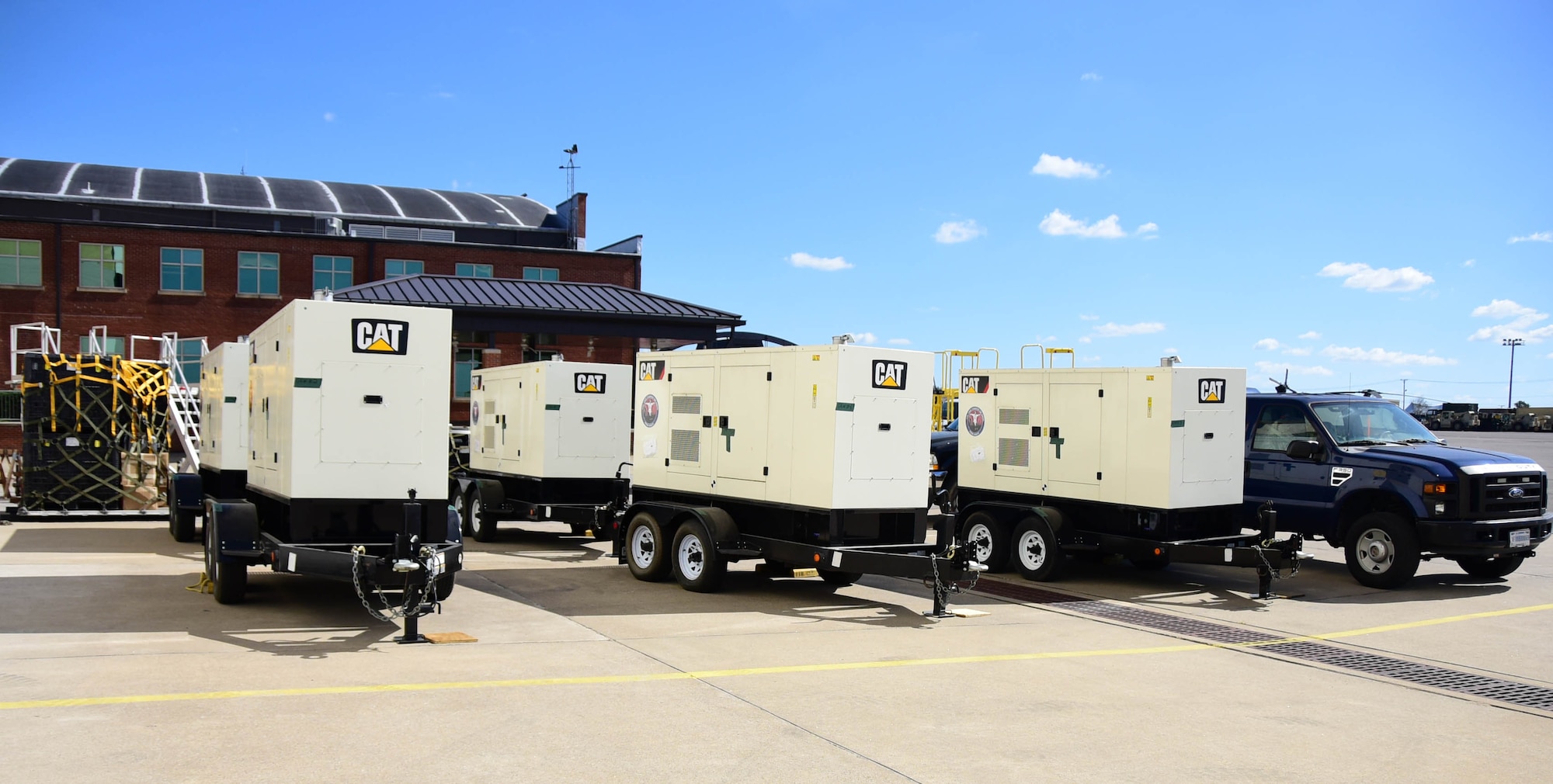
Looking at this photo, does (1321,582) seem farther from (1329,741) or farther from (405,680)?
(405,680)

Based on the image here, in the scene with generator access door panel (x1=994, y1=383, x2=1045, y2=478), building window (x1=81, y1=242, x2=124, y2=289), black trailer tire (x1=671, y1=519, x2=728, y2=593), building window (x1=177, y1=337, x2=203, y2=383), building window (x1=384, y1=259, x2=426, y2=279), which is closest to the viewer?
black trailer tire (x1=671, y1=519, x2=728, y2=593)

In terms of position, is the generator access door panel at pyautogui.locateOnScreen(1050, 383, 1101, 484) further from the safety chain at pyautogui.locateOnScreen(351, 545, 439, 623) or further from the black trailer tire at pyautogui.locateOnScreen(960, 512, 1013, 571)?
the safety chain at pyautogui.locateOnScreen(351, 545, 439, 623)

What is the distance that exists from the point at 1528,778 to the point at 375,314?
29.9ft

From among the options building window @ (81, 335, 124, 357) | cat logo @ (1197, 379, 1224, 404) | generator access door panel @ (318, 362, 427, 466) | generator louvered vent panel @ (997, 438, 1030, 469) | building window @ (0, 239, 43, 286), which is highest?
building window @ (0, 239, 43, 286)

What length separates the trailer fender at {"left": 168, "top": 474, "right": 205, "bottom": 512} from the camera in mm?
16672

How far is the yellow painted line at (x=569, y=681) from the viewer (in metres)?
7.24

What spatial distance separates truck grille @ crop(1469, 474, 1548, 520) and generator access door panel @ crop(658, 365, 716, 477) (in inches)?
344

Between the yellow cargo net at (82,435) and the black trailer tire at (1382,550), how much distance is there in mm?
19711

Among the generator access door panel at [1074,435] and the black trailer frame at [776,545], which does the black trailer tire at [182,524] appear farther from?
the generator access door panel at [1074,435]

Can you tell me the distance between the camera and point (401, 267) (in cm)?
4731

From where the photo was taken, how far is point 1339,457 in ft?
47.1

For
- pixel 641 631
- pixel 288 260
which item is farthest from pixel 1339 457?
pixel 288 260

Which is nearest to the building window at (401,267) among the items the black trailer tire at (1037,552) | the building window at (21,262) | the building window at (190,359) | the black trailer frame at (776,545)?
the building window at (190,359)

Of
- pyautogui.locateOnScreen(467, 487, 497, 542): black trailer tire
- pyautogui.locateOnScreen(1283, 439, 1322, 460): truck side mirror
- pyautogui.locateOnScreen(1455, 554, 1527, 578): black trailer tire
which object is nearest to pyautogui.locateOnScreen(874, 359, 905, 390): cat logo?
pyautogui.locateOnScreen(1283, 439, 1322, 460): truck side mirror
